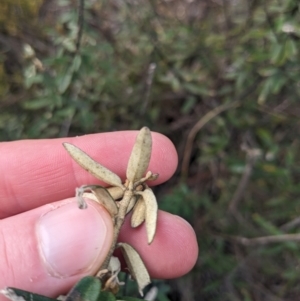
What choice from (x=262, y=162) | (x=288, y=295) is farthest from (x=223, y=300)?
(x=262, y=162)

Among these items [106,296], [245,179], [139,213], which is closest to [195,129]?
[245,179]

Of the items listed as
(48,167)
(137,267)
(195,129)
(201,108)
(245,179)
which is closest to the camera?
(137,267)

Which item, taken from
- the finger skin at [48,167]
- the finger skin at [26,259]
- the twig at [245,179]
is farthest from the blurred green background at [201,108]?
the finger skin at [26,259]

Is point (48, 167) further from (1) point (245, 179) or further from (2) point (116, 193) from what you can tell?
(1) point (245, 179)

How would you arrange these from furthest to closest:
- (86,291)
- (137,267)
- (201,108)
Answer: (201,108)
(137,267)
(86,291)

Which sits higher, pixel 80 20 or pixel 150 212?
pixel 80 20

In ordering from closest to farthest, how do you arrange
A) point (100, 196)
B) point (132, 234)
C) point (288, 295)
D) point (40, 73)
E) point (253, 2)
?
point (100, 196) < point (132, 234) < point (40, 73) < point (253, 2) < point (288, 295)

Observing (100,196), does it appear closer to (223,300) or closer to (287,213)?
(287,213)

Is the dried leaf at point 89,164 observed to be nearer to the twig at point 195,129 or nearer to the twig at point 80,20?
the twig at point 80,20
